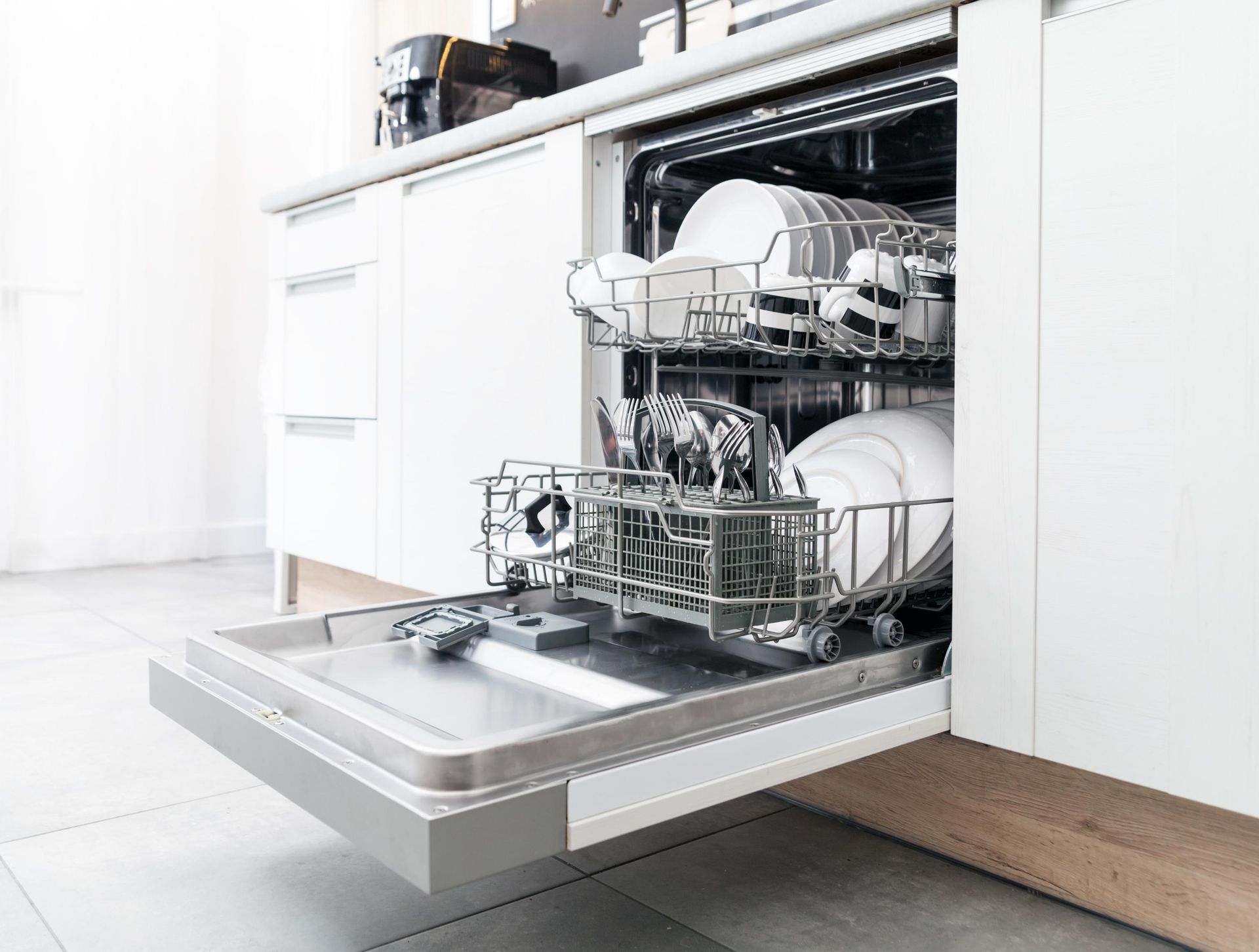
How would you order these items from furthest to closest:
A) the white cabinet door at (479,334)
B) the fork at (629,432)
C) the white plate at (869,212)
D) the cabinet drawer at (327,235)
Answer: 1. the cabinet drawer at (327,235)
2. the white cabinet door at (479,334)
3. the white plate at (869,212)
4. the fork at (629,432)

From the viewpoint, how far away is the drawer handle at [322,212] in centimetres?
221

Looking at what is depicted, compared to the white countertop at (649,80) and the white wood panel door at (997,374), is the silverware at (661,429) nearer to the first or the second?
the white wood panel door at (997,374)

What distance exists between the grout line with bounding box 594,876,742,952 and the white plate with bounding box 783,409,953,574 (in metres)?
0.44

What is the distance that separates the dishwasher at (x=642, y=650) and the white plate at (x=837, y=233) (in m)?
0.06

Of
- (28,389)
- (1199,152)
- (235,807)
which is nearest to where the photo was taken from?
(1199,152)

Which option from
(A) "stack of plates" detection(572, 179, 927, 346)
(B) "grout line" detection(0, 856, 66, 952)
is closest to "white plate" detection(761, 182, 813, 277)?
(A) "stack of plates" detection(572, 179, 927, 346)

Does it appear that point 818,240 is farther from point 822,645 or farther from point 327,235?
point 327,235

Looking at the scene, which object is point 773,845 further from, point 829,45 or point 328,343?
point 328,343

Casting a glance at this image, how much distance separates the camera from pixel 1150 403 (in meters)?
0.95

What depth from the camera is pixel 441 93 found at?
7.43ft

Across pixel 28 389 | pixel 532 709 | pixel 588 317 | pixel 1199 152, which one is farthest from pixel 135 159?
pixel 1199 152

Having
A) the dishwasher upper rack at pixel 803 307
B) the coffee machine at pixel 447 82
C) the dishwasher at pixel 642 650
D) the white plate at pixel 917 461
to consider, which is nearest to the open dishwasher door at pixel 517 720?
the dishwasher at pixel 642 650

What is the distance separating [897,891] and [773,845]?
0.18 metres

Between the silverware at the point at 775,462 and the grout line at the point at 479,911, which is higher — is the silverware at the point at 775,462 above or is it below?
above
